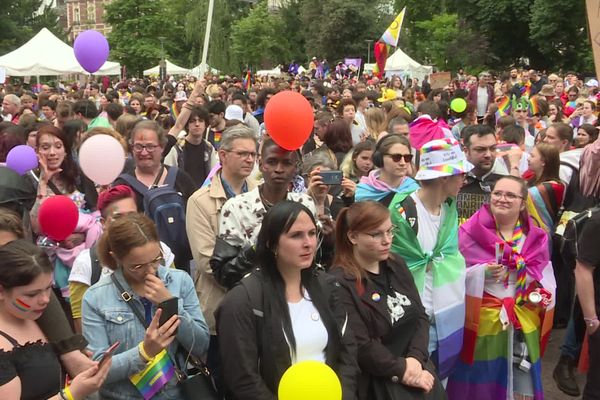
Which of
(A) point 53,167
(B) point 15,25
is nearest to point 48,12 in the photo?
(B) point 15,25

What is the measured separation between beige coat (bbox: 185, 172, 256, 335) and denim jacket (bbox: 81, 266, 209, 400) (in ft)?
2.15

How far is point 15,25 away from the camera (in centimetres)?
5144

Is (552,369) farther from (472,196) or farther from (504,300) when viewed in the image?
(504,300)

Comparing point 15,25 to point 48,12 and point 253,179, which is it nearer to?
point 48,12

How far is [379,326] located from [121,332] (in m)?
1.34

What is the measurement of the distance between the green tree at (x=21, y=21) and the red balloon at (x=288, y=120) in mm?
50128

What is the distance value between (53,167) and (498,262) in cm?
344

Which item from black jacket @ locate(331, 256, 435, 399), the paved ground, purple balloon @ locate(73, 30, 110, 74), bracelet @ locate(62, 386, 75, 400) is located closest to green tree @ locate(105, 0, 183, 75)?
purple balloon @ locate(73, 30, 110, 74)

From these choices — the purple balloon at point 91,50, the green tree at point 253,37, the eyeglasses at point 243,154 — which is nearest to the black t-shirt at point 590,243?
the eyeglasses at point 243,154

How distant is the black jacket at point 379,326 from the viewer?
3.65m

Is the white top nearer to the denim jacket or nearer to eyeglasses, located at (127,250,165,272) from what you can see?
the denim jacket

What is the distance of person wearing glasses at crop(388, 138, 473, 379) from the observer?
14.2ft

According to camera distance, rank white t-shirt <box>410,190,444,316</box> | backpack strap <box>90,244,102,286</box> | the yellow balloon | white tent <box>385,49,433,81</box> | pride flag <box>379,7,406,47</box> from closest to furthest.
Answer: the yellow balloon
backpack strap <box>90,244,102,286</box>
white t-shirt <box>410,190,444,316</box>
pride flag <box>379,7,406,47</box>
white tent <box>385,49,433,81</box>

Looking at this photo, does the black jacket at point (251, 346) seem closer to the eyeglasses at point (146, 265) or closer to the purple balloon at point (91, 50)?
the eyeglasses at point (146, 265)
